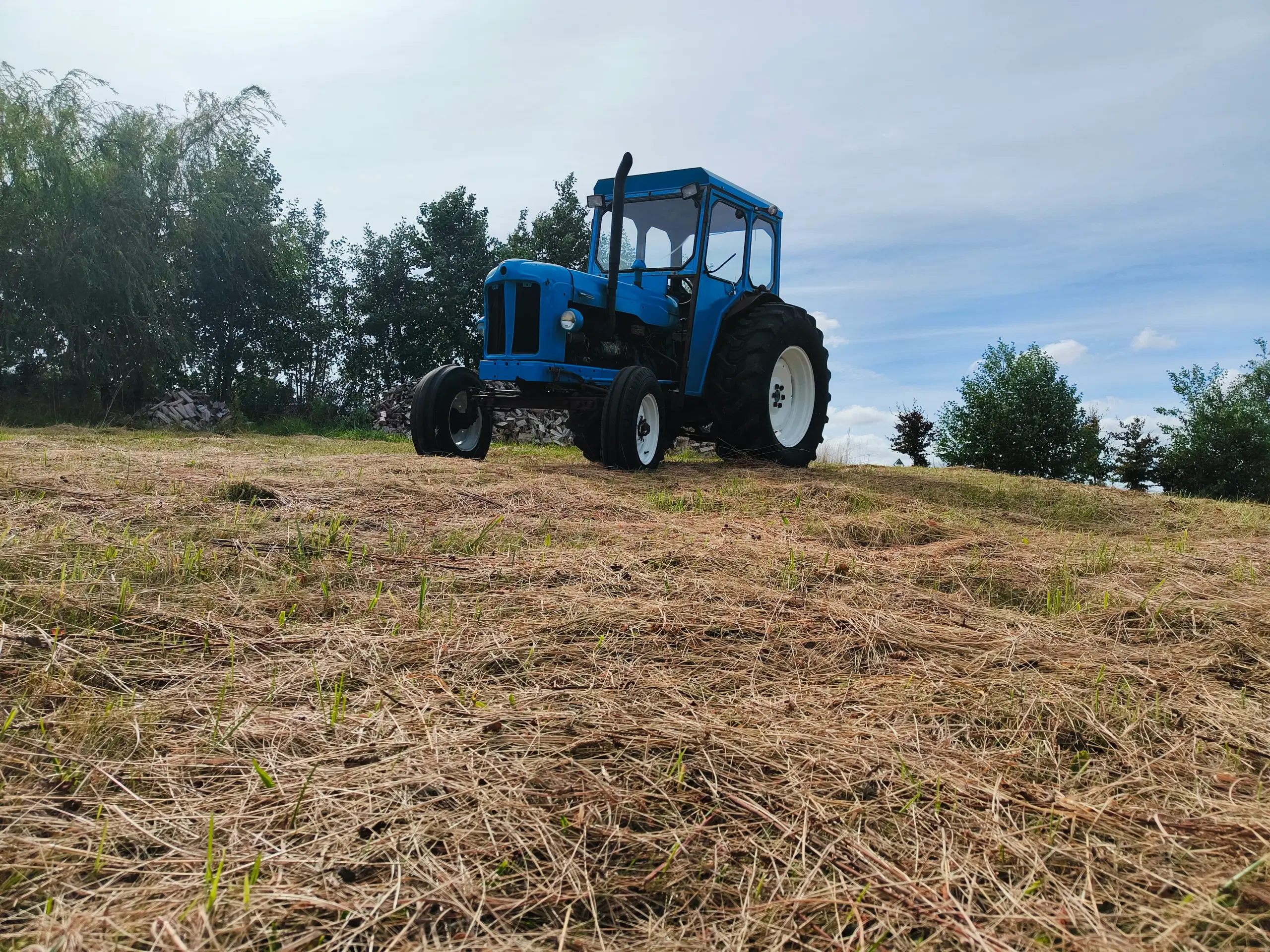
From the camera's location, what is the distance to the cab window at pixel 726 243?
6.88 metres

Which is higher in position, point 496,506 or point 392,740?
point 496,506

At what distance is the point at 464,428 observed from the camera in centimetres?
676

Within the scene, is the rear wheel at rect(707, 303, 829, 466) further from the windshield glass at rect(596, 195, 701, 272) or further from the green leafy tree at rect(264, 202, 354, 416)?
the green leafy tree at rect(264, 202, 354, 416)

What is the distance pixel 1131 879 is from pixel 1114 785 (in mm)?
290

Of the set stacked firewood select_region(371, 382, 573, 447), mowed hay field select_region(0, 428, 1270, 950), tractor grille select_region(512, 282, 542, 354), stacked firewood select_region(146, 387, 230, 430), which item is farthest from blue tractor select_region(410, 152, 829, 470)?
stacked firewood select_region(146, 387, 230, 430)

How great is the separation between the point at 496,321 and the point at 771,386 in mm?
2596

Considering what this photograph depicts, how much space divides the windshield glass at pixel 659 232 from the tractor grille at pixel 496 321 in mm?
1241

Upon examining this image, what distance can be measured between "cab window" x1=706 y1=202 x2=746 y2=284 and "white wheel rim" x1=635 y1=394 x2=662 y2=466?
150 centimetres

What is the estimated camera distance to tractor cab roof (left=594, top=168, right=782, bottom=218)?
259 inches

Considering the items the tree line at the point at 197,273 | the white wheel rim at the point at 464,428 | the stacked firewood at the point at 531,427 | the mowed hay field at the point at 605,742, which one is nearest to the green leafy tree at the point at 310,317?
the tree line at the point at 197,273

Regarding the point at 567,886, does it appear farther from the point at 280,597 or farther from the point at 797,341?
the point at 797,341

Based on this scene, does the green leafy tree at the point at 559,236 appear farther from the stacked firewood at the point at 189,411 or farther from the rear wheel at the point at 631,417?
the rear wheel at the point at 631,417

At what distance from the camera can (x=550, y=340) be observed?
20.0 ft

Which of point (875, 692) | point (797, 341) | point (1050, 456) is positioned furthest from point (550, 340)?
point (1050, 456)
